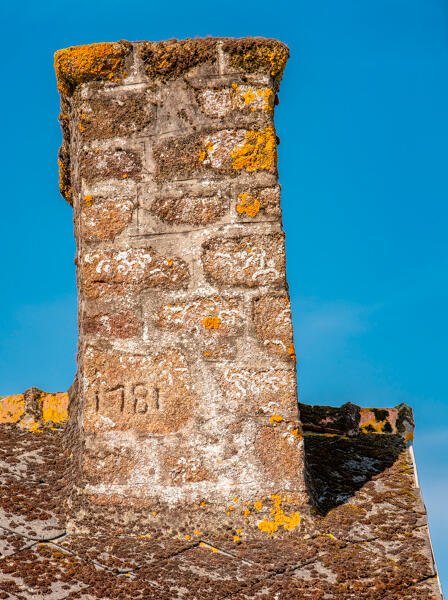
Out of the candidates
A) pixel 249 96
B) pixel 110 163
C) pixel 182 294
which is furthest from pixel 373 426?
pixel 110 163

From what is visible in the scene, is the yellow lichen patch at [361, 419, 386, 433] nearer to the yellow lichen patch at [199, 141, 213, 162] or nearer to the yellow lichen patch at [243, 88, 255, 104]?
the yellow lichen patch at [199, 141, 213, 162]

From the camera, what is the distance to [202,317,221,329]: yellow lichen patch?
3201 millimetres

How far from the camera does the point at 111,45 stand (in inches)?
136

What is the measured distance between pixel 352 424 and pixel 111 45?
239cm

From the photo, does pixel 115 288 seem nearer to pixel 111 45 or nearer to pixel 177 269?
pixel 177 269

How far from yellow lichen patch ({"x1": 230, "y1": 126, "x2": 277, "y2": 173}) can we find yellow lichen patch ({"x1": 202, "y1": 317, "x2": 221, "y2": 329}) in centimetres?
69

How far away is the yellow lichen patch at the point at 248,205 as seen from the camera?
328cm

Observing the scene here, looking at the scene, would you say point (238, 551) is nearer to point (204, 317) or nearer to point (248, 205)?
point (204, 317)

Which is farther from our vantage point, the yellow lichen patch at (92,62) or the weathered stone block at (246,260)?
the yellow lichen patch at (92,62)

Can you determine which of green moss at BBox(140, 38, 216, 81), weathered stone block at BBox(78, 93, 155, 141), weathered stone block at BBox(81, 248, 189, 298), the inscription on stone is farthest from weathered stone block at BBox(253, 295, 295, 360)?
green moss at BBox(140, 38, 216, 81)

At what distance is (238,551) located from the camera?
2926mm

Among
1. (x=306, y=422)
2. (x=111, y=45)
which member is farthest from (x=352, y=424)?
(x=111, y=45)

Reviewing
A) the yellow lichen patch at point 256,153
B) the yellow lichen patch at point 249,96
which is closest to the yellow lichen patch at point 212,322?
the yellow lichen patch at point 256,153

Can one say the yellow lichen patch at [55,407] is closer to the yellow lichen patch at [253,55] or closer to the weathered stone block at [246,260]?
the weathered stone block at [246,260]
